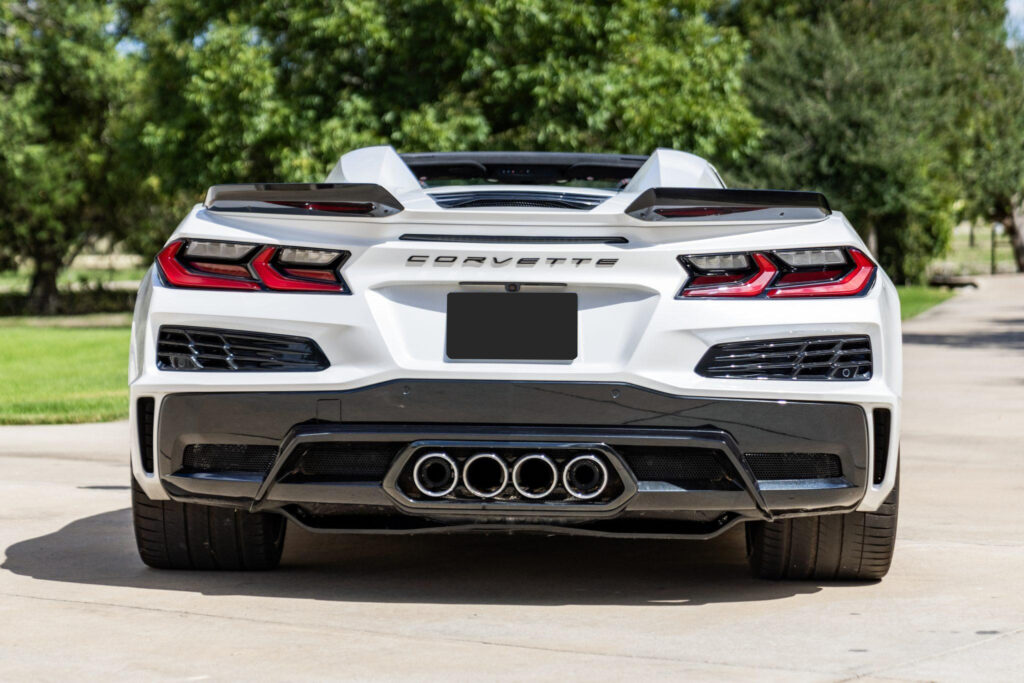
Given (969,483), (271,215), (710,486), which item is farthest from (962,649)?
(969,483)

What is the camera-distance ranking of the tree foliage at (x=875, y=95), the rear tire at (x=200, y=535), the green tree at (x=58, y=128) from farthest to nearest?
1. the green tree at (x=58, y=128)
2. the tree foliage at (x=875, y=95)
3. the rear tire at (x=200, y=535)

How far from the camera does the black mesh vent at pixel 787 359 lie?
446 centimetres

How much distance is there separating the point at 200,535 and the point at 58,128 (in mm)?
39906

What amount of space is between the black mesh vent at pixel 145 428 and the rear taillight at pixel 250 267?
1.20 ft

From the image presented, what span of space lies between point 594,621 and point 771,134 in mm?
32351

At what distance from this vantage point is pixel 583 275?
4449 mm

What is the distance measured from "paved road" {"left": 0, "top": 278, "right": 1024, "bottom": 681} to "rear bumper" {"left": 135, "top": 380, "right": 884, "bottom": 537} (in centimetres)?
33

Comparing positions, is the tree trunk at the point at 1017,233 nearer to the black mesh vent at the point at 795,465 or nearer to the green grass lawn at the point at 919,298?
the green grass lawn at the point at 919,298

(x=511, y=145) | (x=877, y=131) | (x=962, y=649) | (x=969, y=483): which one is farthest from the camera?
(x=877, y=131)

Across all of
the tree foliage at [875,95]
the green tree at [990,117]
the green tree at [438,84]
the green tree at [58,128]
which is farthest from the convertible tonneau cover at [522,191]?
the green tree at [990,117]

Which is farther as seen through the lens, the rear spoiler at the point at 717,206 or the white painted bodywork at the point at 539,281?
the rear spoiler at the point at 717,206

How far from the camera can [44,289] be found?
46.0 metres

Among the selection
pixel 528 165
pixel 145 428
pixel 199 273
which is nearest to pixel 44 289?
pixel 528 165

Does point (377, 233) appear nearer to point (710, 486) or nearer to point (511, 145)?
point (710, 486)
